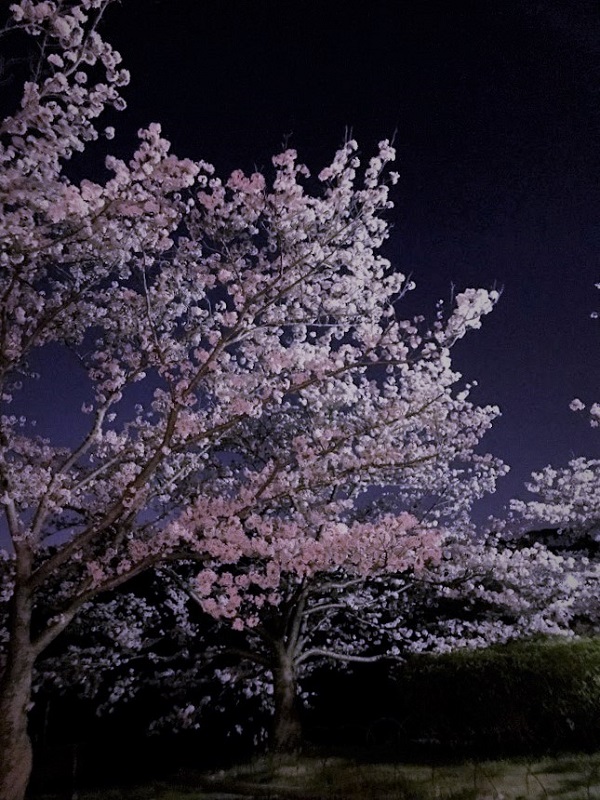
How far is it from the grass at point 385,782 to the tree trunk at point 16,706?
215 centimetres

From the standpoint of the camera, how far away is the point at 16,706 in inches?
323

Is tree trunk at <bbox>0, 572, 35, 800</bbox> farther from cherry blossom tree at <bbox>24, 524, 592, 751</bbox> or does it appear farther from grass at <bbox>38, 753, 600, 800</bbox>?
cherry blossom tree at <bbox>24, 524, 592, 751</bbox>

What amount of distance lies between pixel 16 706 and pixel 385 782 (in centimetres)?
501

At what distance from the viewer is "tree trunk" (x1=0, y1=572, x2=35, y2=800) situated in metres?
7.88

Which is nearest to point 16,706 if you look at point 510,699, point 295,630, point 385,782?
point 385,782

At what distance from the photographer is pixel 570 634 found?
11.3m

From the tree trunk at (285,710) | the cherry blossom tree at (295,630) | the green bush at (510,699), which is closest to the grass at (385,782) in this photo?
the green bush at (510,699)

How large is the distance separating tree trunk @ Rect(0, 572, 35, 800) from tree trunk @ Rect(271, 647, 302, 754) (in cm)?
461

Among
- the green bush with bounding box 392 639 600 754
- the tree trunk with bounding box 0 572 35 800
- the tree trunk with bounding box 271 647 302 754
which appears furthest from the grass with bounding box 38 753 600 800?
the tree trunk with bounding box 0 572 35 800

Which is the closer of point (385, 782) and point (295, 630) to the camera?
point (385, 782)

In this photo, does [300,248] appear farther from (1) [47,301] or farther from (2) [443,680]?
(2) [443,680]

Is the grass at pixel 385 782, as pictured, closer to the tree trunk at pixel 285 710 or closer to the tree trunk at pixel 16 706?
the tree trunk at pixel 285 710

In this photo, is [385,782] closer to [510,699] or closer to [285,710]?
[510,699]

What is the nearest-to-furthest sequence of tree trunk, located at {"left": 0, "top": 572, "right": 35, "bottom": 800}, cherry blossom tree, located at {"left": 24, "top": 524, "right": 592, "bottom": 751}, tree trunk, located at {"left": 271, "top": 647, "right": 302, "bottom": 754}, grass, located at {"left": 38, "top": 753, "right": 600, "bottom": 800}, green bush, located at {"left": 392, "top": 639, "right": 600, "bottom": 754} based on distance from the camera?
grass, located at {"left": 38, "top": 753, "right": 600, "bottom": 800}, tree trunk, located at {"left": 0, "top": 572, "right": 35, "bottom": 800}, green bush, located at {"left": 392, "top": 639, "right": 600, "bottom": 754}, tree trunk, located at {"left": 271, "top": 647, "right": 302, "bottom": 754}, cherry blossom tree, located at {"left": 24, "top": 524, "right": 592, "bottom": 751}
